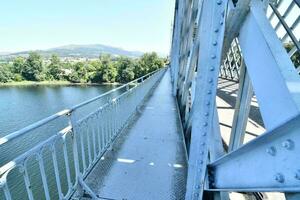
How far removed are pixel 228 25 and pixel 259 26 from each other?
34cm

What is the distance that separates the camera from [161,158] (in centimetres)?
330

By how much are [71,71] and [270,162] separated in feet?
215

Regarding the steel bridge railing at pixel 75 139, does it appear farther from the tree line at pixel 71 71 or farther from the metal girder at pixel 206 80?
the tree line at pixel 71 71

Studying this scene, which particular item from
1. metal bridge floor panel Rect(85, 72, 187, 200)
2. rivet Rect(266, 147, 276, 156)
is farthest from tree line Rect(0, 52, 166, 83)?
rivet Rect(266, 147, 276, 156)

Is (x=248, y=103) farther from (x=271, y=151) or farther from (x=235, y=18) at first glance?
(x=271, y=151)

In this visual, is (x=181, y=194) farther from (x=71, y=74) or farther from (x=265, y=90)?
(x=71, y=74)

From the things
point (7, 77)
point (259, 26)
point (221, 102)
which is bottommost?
point (7, 77)

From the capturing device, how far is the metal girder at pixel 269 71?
85 centimetres

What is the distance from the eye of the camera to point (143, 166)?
9.98ft

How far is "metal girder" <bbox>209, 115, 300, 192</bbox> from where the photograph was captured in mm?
782

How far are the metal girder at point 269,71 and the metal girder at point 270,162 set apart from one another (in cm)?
5

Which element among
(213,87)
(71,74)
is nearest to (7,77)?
(71,74)

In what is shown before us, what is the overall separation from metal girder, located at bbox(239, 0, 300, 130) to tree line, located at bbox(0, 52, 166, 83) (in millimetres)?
52502

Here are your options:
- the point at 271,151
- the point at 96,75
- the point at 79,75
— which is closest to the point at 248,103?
the point at 271,151
